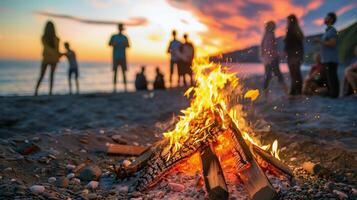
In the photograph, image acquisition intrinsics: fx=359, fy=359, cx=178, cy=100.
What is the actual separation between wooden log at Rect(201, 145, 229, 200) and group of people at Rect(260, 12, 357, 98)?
7145mm

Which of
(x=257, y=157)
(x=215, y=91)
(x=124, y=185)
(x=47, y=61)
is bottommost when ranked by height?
(x=124, y=185)

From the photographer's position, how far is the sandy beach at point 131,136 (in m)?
4.34

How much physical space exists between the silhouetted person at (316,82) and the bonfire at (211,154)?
7.12 meters

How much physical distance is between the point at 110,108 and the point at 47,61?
3.28 metres

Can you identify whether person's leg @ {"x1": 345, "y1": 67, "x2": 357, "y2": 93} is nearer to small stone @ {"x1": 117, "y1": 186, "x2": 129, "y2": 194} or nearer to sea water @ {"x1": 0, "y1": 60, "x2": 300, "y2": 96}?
sea water @ {"x1": 0, "y1": 60, "x2": 300, "y2": 96}

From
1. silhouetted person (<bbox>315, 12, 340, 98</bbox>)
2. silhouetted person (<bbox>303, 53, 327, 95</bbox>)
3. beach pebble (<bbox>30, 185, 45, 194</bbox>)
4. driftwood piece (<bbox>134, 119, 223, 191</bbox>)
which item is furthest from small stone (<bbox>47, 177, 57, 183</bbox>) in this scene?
silhouetted person (<bbox>303, 53, 327, 95</bbox>)

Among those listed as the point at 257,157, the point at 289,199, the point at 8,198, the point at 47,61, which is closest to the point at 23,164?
the point at 8,198

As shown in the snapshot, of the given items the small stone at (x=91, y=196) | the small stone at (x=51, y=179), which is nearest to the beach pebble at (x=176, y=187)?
the small stone at (x=91, y=196)

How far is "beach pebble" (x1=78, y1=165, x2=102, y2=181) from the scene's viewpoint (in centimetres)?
Answer: 495

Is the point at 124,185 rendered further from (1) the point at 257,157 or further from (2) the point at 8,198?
(1) the point at 257,157

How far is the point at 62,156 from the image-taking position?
18.7 feet

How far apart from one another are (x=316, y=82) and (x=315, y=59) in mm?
790

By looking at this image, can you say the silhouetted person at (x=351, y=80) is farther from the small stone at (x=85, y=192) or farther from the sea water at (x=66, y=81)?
the small stone at (x=85, y=192)

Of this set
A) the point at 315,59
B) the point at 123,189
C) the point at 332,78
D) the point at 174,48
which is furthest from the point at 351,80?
the point at 123,189
